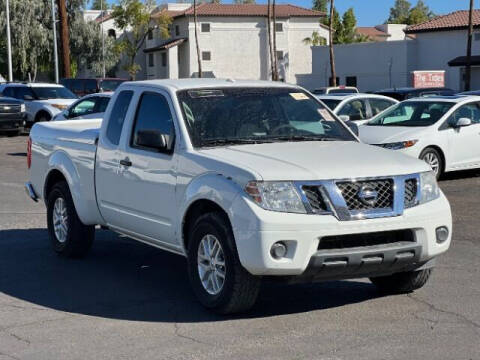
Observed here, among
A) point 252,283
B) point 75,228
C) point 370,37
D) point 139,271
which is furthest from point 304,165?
point 370,37

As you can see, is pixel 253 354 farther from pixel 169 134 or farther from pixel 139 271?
pixel 139 271

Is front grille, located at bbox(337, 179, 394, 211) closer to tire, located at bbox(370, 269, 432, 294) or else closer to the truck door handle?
tire, located at bbox(370, 269, 432, 294)

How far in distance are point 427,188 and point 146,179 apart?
2.38m

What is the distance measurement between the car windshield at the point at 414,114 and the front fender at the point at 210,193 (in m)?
9.86

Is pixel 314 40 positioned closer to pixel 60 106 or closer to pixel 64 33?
pixel 64 33

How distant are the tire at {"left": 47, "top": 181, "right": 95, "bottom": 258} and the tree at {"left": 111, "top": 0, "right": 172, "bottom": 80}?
74.3 m

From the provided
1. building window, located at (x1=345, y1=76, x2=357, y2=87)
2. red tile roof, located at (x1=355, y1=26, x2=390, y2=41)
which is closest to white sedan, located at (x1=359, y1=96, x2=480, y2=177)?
building window, located at (x1=345, y1=76, x2=357, y2=87)

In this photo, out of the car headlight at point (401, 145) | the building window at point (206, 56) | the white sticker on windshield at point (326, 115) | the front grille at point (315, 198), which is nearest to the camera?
the front grille at point (315, 198)

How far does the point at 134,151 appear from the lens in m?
8.14

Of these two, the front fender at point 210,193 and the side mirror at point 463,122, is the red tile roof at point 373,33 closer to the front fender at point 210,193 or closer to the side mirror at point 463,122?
the side mirror at point 463,122

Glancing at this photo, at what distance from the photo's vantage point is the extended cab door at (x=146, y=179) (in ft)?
25.0

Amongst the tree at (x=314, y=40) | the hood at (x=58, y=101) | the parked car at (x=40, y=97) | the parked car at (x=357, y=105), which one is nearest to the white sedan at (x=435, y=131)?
the parked car at (x=357, y=105)

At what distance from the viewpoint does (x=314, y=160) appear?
273 inches

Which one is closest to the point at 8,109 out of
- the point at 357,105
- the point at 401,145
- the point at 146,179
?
the point at 357,105
